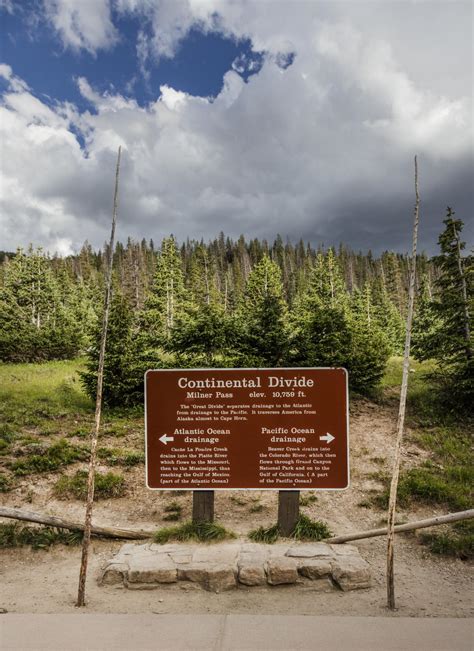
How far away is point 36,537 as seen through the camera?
6.91 m

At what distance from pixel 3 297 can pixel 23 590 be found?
34594mm

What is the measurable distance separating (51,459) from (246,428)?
20.7 feet

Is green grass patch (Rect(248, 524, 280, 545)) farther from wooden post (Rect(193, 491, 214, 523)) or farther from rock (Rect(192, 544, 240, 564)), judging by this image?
wooden post (Rect(193, 491, 214, 523))

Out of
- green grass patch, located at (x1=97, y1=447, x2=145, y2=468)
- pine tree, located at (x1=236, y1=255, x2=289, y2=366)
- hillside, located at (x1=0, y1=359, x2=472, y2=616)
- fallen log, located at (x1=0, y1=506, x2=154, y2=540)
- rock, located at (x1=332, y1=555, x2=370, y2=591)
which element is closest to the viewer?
hillside, located at (x1=0, y1=359, x2=472, y2=616)

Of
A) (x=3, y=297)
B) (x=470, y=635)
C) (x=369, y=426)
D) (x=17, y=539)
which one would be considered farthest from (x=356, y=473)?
(x=3, y=297)

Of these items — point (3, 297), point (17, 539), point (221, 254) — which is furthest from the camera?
point (221, 254)

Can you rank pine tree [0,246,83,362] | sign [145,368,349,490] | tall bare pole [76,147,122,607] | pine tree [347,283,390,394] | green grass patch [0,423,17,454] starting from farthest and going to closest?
1. pine tree [0,246,83,362]
2. pine tree [347,283,390,394]
3. green grass patch [0,423,17,454]
4. sign [145,368,349,490]
5. tall bare pole [76,147,122,607]

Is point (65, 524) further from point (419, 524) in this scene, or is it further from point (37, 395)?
point (37, 395)

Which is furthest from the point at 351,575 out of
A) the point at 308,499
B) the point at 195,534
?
the point at 308,499

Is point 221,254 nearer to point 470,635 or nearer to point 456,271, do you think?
point 456,271

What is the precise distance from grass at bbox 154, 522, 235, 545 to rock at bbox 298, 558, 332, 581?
151cm

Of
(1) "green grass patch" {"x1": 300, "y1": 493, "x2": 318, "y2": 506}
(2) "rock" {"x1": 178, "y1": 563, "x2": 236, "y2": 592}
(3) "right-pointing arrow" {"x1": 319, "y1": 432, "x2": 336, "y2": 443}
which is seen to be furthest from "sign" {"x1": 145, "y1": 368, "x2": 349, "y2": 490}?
(1) "green grass patch" {"x1": 300, "y1": 493, "x2": 318, "y2": 506}

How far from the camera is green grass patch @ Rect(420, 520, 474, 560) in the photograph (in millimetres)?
6602

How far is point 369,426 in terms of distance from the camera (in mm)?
14461
